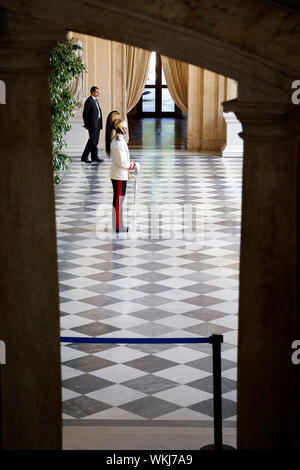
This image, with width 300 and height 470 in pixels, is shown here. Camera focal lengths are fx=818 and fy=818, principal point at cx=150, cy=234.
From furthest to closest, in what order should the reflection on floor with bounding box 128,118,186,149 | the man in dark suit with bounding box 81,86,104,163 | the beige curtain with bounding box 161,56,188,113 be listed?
1. the beige curtain with bounding box 161,56,188,113
2. the reflection on floor with bounding box 128,118,186,149
3. the man in dark suit with bounding box 81,86,104,163

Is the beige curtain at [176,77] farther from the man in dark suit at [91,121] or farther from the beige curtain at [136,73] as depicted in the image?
the man in dark suit at [91,121]

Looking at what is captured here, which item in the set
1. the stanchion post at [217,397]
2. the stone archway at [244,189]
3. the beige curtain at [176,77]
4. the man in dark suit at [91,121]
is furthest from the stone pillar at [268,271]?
the beige curtain at [176,77]

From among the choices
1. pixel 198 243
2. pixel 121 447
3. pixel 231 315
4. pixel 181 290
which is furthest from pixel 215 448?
pixel 198 243

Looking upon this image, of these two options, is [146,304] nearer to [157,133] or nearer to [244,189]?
[244,189]

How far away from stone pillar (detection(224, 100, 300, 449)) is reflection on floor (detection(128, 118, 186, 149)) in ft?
53.4

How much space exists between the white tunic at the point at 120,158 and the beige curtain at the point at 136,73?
38.2ft

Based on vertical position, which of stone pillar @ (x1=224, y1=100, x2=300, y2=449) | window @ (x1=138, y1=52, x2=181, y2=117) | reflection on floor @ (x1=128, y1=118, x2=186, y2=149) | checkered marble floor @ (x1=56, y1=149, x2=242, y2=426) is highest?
window @ (x1=138, y1=52, x2=181, y2=117)

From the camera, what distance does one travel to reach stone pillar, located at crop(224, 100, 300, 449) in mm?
3604

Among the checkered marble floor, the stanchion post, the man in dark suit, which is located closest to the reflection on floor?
the man in dark suit

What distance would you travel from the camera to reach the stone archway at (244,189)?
342 cm

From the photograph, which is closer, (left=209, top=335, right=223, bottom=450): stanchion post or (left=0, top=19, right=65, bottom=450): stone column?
(left=0, top=19, right=65, bottom=450): stone column

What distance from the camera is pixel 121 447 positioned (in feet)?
16.0

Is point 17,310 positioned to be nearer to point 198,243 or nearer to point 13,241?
point 13,241

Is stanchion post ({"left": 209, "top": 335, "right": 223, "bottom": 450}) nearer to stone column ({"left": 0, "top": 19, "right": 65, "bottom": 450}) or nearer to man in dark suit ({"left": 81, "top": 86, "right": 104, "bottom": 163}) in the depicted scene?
stone column ({"left": 0, "top": 19, "right": 65, "bottom": 450})
